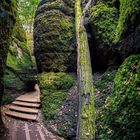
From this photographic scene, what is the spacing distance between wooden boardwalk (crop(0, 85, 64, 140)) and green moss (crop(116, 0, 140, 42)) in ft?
12.3

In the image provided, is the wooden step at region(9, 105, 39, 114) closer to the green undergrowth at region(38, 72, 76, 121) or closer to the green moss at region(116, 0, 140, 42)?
the green undergrowth at region(38, 72, 76, 121)

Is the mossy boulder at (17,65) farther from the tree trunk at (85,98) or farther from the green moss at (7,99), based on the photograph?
the tree trunk at (85,98)

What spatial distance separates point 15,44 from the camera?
493 inches

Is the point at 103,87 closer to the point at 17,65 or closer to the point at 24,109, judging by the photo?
the point at 24,109

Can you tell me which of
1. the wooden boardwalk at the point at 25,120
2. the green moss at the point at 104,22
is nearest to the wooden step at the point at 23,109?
the wooden boardwalk at the point at 25,120

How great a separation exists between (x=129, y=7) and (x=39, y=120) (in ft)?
16.1

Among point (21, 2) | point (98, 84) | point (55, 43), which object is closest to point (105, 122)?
point (98, 84)

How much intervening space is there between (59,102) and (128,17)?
3833mm

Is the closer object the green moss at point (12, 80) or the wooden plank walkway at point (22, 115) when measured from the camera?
the wooden plank walkway at point (22, 115)

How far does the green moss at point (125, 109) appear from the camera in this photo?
4.62m

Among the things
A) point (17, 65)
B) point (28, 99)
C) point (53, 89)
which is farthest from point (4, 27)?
point (17, 65)

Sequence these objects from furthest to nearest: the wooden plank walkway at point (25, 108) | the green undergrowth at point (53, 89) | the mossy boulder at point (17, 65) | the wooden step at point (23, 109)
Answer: the mossy boulder at point (17, 65) < the wooden step at point (23, 109) < the wooden plank walkway at point (25, 108) < the green undergrowth at point (53, 89)

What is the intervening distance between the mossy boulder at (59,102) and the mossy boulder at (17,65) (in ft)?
4.89

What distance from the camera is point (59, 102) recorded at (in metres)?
8.22
